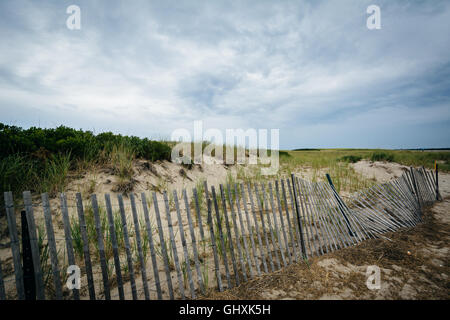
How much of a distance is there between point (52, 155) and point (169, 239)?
11.5 feet

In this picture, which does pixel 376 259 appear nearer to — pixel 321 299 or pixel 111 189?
pixel 321 299

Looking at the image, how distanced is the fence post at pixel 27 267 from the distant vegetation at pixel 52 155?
91.5 inches

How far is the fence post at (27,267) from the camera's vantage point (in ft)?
6.68

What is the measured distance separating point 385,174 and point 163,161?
14042mm

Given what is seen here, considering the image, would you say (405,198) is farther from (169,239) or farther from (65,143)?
(65,143)

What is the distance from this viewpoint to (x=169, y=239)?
13.0 ft

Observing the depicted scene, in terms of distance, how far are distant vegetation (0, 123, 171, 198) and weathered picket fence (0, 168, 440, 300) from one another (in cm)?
50

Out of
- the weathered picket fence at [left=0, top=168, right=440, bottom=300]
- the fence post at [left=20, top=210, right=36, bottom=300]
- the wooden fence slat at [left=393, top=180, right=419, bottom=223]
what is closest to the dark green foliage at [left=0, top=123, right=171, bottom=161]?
the weathered picket fence at [left=0, top=168, right=440, bottom=300]

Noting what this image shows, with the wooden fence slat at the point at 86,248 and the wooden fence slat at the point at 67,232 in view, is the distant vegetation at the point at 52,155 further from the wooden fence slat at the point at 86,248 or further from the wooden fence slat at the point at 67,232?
the wooden fence slat at the point at 86,248

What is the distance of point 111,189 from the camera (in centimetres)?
525

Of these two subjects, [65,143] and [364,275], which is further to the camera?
[65,143]

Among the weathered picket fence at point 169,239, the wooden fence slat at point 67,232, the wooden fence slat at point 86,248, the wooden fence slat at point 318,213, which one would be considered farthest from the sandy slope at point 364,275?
the wooden fence slat at point 67,232

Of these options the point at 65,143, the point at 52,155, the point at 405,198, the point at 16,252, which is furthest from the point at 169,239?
the point at 405,198
